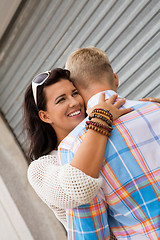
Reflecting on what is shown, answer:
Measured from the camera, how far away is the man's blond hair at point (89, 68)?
5.36 ft

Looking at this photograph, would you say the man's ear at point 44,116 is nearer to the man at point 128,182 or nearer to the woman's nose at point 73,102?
the woman's nose at point 73,102

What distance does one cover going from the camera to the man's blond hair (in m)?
1.63

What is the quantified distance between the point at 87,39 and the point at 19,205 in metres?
2.81

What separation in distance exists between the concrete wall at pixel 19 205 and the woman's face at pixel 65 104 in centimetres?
329

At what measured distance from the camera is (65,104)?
1907mm

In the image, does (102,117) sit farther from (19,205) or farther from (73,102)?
(19,205)

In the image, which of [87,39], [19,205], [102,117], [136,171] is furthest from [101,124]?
[19,205]

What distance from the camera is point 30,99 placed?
2115 millimetres

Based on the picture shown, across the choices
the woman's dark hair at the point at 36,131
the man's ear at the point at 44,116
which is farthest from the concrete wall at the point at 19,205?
the man's ear at the point at 44,116

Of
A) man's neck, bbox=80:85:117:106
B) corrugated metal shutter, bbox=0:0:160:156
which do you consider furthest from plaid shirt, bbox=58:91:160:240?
corrugated metal shutter, bbox=0:0:160:156

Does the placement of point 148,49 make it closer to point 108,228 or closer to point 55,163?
point 55,163

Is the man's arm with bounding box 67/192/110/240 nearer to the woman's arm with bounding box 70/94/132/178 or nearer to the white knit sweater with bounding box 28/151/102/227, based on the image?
the white knit sweater with bounding box 28/151/102/227

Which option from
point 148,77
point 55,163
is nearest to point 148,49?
point 148,77

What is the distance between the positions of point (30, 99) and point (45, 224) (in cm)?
330
